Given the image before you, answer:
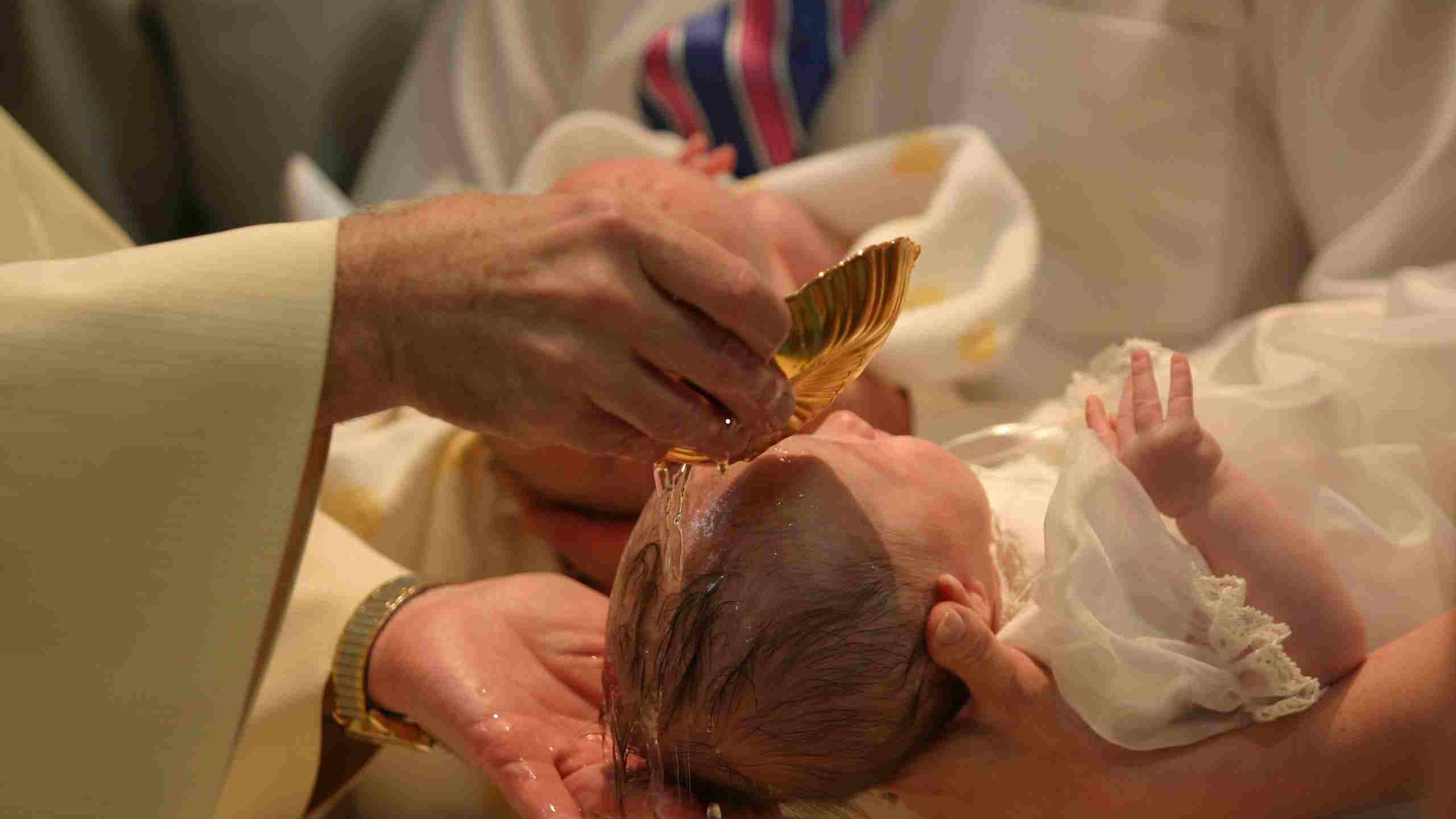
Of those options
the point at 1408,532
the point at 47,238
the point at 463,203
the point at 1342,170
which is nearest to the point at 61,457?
the point at 463,203

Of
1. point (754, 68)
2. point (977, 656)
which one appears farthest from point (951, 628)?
point (754, 68)

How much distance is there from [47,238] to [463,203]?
2.35 ft

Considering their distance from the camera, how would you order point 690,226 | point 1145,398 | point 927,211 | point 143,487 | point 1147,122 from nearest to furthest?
point 143,487, point 1145,398, point 690,226, point 1147,122, point 927,211

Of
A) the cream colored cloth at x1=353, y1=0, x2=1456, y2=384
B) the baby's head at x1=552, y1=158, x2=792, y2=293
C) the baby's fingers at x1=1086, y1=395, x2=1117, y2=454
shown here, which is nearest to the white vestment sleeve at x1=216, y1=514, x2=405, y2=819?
the baby's head at x1=552, y1=158, x2=792, y2=293

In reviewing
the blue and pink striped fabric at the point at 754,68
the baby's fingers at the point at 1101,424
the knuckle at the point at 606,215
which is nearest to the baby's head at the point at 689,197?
the blue and pink striped fabric at the point at 754,68

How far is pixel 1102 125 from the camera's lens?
1627 mm

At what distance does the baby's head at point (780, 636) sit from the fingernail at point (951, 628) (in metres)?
0.03

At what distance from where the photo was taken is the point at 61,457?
87cm

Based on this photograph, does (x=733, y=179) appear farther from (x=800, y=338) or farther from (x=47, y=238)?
(x=800, y=338)

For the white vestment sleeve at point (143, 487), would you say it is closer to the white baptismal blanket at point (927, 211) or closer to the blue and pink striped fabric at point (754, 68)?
the white baptismal blanket at point (927, 211)

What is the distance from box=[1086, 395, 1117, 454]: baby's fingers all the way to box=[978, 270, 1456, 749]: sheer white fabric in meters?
0.02

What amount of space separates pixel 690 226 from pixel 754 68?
0.53 m

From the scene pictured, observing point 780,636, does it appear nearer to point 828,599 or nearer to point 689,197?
point 828,599

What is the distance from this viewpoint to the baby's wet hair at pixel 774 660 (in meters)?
0.90
